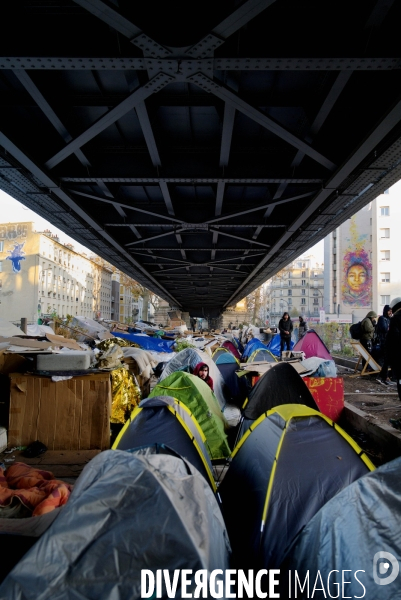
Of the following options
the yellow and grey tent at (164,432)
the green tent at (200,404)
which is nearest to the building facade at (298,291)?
the green tent at (200,404)

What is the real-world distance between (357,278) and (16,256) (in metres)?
54.9

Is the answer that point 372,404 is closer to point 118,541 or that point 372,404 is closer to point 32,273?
point 118,541

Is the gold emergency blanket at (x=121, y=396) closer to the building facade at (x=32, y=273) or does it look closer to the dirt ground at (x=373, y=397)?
the dirt ground at (x=373, y=397)

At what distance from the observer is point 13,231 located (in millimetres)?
64188

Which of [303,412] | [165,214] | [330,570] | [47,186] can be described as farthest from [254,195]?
[330,570]

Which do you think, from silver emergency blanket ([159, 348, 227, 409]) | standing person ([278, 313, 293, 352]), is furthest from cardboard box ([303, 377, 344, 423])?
standing person ([278, 313, 293, 352])

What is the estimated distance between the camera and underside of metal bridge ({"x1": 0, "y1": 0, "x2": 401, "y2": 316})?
394 centimetres

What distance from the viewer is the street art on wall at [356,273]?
64.4 m

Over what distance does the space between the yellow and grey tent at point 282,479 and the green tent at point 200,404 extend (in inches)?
66.9

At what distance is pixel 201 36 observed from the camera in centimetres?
385

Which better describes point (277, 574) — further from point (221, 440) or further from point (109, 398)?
point (109, 398)

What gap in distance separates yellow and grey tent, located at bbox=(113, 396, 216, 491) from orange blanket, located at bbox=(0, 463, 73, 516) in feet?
2.81

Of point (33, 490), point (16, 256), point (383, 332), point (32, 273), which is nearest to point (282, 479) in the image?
point (33, 490)

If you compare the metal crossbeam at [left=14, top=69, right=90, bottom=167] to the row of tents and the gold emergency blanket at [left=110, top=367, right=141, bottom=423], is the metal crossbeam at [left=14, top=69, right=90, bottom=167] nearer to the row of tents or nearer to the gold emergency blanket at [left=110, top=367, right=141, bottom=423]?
the gold emergency blanket at [left=110, top=367, right=141, bottom=423]
